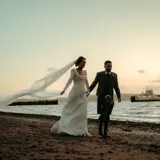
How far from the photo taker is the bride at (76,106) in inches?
431

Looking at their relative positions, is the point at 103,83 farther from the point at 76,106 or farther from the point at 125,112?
the point at 125,112

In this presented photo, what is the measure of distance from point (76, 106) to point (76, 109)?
0.10m

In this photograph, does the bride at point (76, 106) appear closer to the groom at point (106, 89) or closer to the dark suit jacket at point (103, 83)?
the dark suit jacket at point (103, 83)

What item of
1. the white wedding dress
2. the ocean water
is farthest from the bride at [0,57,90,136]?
the ocean water

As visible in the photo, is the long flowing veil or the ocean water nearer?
the long flowing veil

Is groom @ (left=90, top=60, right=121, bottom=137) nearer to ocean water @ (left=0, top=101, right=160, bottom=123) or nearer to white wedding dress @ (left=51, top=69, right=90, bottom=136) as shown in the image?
white wedding dress @ (left=51, top=69, right=90, bottom=136)

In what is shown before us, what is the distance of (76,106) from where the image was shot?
1120cm

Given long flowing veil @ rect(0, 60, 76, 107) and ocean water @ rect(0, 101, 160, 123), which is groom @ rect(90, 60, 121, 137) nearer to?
long flowing veil @ rect(0, 60, 76, 107)

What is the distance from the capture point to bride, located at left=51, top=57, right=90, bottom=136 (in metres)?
11.0

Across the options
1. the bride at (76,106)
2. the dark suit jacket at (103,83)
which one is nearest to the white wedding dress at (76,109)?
the bride at (76,106)

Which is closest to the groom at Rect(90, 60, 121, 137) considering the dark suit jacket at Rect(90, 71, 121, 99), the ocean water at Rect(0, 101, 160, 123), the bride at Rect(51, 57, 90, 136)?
the dark suit jacket at Rect(90, 71, 121, 99)

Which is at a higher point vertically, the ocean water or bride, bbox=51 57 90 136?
bride, bbox=51 57 90 136

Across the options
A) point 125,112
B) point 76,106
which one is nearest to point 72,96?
point 76,106

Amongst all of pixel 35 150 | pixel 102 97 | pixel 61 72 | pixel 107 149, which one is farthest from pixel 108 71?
pixel 35 150
